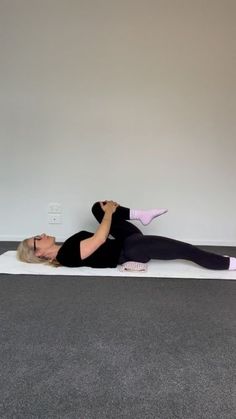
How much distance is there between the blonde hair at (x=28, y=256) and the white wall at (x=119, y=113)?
2.66 ft

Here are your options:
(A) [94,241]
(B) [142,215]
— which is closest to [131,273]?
(A) [94,241]

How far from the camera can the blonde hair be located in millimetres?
2348

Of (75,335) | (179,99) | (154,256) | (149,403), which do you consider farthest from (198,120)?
(149,403)

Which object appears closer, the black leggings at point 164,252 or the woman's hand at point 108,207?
the black leggings at point 164,252

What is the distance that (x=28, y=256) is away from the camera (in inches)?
93.8

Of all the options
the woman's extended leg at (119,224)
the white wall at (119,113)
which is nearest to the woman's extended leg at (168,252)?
the woman's extended leg at (119,224)

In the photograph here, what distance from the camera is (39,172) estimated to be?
3162 millimetres

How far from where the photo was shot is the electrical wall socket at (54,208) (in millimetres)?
3178

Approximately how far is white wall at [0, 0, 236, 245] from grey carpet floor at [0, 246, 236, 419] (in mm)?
1268

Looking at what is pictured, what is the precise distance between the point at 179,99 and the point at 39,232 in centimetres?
176

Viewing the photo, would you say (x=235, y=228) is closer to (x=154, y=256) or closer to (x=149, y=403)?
(x=154, y=256)

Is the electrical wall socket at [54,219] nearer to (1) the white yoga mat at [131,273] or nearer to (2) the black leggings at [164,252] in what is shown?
(1) the white yoga mat at [131,273]

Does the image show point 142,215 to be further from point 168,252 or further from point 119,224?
point 168,252

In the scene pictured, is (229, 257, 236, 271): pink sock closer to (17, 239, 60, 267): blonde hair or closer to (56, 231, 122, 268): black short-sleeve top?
(56, 231, 122, 268): black short-sleeve top
